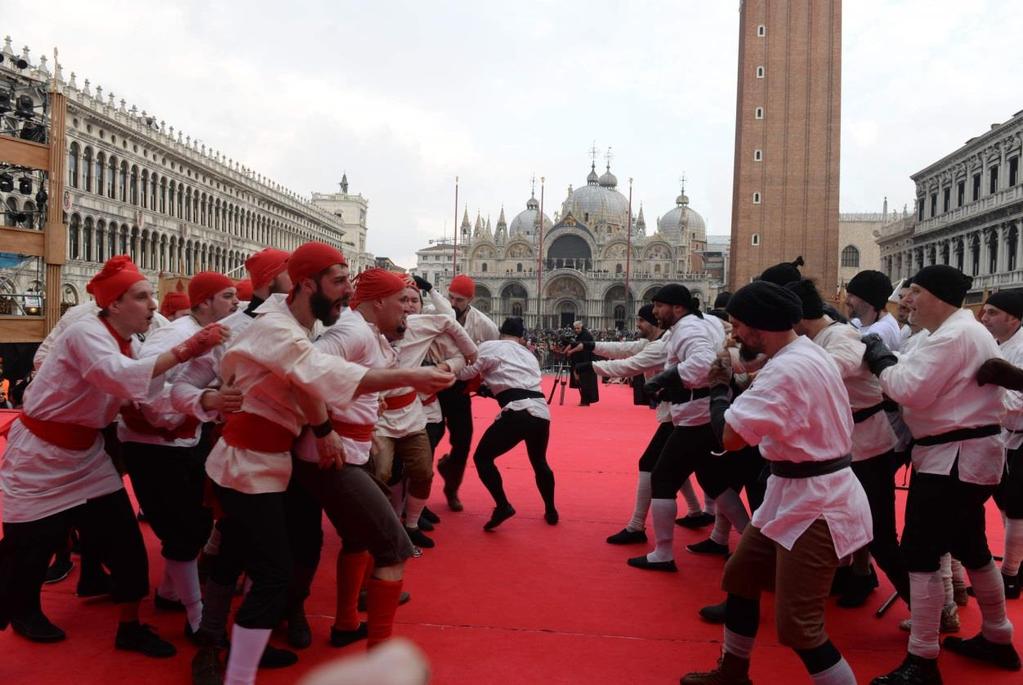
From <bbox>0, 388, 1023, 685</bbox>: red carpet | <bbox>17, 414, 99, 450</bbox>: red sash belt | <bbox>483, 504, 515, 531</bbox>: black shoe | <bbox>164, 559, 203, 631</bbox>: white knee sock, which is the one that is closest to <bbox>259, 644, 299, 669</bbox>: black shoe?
<bbox>0, 388, 1023, 685</bbox>: red carpet

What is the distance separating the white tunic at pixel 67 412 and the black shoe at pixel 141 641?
720mm

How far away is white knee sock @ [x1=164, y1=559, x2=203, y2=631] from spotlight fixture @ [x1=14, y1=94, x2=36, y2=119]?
1373 centimetres

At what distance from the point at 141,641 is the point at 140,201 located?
4191 centimetres

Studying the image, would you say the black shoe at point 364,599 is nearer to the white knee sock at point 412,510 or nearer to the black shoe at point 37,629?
the white knee sock at point 412,510

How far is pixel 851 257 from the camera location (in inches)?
2736

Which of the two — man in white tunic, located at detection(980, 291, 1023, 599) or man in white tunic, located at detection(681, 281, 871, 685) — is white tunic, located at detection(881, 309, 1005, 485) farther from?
man in white tunic, located at detection(980, 291, 1023, 599)

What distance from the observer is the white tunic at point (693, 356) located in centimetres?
524

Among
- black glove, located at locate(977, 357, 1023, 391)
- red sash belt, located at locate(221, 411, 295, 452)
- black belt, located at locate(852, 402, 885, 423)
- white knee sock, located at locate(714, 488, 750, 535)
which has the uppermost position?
black glove, located at locate(977, 357, 1023, 391)

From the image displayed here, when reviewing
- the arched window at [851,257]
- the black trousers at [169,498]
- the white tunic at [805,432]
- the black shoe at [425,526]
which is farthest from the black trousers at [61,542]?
the arched window at [851,257]

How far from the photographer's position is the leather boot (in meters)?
3.58

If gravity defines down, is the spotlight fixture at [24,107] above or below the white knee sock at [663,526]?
above

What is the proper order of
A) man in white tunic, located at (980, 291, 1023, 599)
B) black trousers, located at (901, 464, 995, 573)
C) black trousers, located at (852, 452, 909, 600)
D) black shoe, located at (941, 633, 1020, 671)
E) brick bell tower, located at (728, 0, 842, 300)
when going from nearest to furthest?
black trousers, located at (901, 464, 995, 573), black shoe, located at (941, 633, 1020, 671), black trousers, located at (852, 452, 909, 600), man in white tunic, located at (980, 291, 1023, 599), brick bell tower, located at (728, 0, 842, 300)

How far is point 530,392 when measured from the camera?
6613 millimetres

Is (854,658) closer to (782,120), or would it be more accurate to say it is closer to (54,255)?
(54,255)
